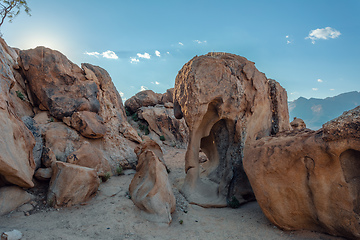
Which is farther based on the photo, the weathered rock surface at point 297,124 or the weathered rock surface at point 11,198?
the weathered rock surface at point 297,124

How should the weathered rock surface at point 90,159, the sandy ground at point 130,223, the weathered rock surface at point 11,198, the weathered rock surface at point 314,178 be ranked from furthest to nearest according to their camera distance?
the weathered rock surface at point 90,159 → the weathered rock surface at point 11,198 → the sandy ground at point 130,223 → the weathered rock surface at point 314,178

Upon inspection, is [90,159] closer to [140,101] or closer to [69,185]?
[69,185]

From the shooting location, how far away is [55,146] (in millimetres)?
7324

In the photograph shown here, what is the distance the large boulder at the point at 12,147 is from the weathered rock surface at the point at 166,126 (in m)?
10.9

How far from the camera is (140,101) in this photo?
1816 cm

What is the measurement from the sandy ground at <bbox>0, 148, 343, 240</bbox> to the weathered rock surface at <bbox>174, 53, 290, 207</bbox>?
76cm

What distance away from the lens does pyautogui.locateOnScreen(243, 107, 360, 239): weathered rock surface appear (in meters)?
3.41

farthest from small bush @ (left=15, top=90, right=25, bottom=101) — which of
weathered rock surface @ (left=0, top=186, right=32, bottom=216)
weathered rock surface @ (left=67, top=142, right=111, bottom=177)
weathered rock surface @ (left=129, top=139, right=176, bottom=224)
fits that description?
weathered rock surface @ (left=129, top=139, right=176, bottom=224)

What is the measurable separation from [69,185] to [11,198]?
1.15 m

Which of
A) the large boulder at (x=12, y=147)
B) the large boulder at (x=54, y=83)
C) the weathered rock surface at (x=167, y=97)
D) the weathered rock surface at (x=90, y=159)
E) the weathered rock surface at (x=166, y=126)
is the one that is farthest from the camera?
the weathered rock surface at (x=167, y=97)

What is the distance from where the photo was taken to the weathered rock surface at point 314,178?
3408mm

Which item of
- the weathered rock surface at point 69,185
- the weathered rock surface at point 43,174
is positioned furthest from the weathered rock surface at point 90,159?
the weathered rock surface at point 69,185

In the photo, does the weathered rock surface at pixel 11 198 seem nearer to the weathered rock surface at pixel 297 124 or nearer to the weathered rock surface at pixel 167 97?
the weathered rock surface at pixel 297 124

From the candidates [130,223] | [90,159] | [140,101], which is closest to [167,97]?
[140,101]
